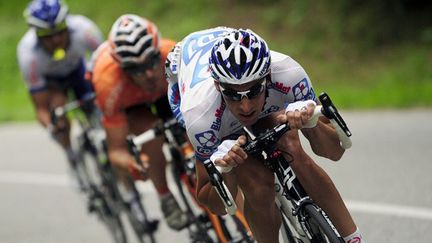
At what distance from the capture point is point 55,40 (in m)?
10.1

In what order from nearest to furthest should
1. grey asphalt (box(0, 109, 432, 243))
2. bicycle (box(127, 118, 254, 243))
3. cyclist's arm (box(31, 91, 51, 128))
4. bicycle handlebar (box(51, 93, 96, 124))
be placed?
bicycle (box(127, 118, 254, 243)), grey asphalt (box(0, 109, 432, 243)), bicycle handlebar (box(51, 93, 96, 124)), cyclist's arm (box(31, 91, 51, 128))

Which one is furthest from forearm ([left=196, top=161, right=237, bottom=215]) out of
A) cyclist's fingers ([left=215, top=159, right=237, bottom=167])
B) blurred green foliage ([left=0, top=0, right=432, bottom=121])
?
blurred green foliage ([left=0, top=0, right=432, bottom=121])

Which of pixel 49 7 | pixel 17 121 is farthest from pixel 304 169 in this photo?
pixel 17 121

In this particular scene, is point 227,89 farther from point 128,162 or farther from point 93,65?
point 93,65

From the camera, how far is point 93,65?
29.1 ft

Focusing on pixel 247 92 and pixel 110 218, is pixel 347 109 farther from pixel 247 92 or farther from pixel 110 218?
pixel 247 92

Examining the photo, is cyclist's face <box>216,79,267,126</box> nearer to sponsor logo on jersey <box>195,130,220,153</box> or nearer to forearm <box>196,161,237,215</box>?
sponsor logo on jersey <box>195,130,220,153</box>

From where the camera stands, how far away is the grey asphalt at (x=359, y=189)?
8.53 metres

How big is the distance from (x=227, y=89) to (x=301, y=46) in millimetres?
11597

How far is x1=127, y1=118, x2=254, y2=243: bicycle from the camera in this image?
7.22 meters

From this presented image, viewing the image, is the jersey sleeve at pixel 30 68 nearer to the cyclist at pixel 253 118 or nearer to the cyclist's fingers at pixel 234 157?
the cyclist at pixel 253 118

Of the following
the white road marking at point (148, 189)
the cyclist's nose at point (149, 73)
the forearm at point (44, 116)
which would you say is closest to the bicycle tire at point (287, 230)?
the cyclist's nose at point (149, 73)

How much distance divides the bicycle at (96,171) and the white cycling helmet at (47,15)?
0.81 m

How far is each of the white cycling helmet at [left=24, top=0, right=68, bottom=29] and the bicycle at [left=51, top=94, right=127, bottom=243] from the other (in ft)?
2.66
